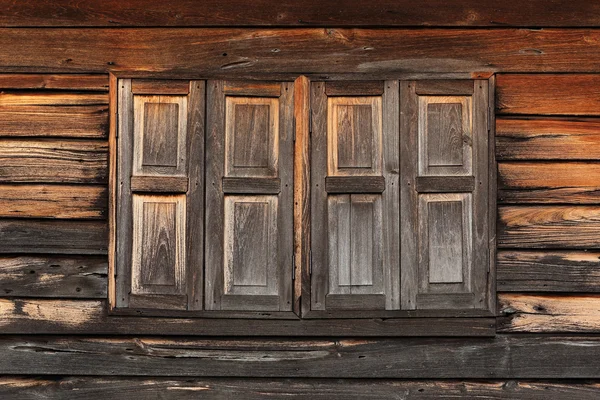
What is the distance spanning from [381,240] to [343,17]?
1187 millimetres

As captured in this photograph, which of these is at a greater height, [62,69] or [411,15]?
[411,15]

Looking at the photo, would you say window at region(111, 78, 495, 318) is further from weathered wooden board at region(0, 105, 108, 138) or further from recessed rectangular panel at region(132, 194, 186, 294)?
weathered wooden board at region(0, 105, 108, 138)

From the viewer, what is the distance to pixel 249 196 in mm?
3725

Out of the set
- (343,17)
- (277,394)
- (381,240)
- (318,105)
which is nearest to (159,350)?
(277,394)

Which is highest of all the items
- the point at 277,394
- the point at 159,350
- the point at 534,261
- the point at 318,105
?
the point at 318,105

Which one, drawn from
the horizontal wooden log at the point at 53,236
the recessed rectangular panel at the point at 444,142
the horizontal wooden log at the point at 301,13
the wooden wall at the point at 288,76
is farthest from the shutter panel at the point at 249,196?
the recessed rectangular panel at the point at 444,142

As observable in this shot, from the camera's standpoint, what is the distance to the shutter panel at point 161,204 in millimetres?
3697

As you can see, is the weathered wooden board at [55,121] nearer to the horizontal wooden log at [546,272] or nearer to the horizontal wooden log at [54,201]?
the horizontal wooden log at [54,201]

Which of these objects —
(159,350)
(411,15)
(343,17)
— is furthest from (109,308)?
(411,15)

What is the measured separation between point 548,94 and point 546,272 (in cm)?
93

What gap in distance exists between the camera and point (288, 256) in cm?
370

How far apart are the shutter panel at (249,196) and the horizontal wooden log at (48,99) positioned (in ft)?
1.99

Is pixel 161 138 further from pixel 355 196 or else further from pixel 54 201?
pixel 355 196

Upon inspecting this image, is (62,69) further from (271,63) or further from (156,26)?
(271,63)
